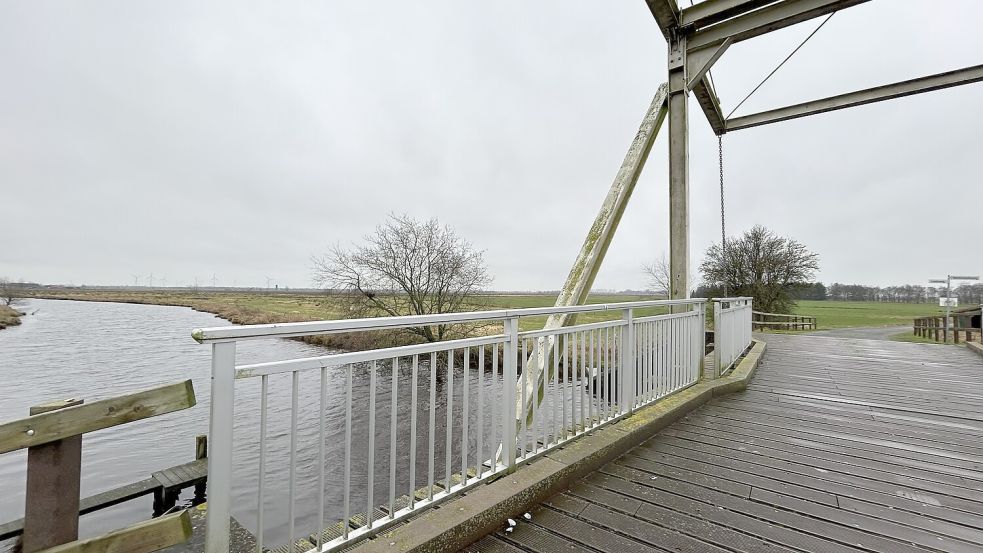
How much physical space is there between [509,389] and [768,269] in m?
22.8

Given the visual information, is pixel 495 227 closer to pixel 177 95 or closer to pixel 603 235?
pixel 177 95

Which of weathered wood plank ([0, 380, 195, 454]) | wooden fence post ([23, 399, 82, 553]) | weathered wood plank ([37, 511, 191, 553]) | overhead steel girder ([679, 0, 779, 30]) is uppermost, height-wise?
overhead steel girder ([679, 0, 779, 30])

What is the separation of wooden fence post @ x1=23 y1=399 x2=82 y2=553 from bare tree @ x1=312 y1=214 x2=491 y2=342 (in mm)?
13362

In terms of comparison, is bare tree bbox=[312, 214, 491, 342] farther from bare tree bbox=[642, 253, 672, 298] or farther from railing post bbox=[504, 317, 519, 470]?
railing post bbox=[504, 317, 519, 470]

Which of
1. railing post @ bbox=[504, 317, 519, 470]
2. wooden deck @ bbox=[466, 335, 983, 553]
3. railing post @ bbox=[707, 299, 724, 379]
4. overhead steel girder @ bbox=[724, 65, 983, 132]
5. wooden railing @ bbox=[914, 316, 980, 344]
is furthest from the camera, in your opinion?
wooden railing @ bbox=[914, 316, 980, 344]

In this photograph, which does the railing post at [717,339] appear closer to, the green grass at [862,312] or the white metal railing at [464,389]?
the white metal railing at [464,389]

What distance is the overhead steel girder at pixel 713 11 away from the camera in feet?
13.6

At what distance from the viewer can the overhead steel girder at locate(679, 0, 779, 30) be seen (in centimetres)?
415

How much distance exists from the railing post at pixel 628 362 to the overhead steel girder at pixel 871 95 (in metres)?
5.40

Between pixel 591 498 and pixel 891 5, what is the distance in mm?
8176

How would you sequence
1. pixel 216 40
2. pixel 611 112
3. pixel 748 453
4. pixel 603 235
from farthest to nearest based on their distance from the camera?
pixel 611 112 < pixel 216 40 < pixel 603 235 < pixel 748 453

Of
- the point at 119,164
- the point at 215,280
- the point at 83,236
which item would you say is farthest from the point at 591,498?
the point at 215,280

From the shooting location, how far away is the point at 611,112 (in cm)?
1642

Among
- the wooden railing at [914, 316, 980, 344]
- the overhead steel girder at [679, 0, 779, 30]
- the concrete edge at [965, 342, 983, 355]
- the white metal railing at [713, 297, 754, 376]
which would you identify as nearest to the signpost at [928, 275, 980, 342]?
the wooden railing at [914, 316, 980, 344]
